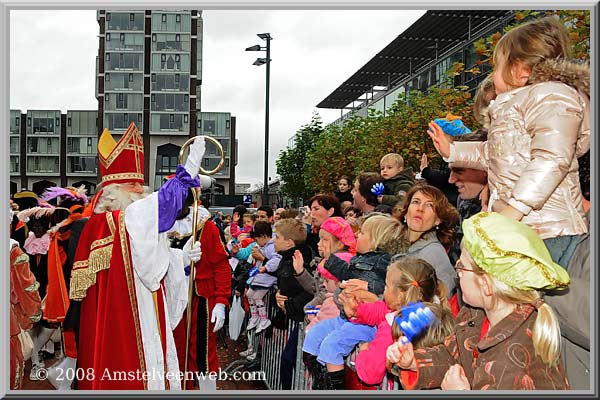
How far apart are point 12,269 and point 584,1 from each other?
14.2 feet

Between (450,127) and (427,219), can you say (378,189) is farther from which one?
(450,127)

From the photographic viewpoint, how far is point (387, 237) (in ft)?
15.1

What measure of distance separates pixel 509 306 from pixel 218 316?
411 centimetres

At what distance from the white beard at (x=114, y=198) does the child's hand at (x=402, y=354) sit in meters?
3.07

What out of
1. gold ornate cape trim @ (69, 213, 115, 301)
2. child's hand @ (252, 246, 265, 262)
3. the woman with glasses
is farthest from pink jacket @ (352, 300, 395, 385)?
child's hand @ (252, 246, 265, 262)

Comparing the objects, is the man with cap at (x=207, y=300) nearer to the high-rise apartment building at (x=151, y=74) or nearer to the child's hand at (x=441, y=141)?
the child's hand at (x=441, y=141)

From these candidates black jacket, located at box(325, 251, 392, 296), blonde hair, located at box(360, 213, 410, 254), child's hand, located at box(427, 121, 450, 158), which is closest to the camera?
child's hand, located at box(427, 121, 450, 158)

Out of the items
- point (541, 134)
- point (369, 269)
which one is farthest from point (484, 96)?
point (369, 269)

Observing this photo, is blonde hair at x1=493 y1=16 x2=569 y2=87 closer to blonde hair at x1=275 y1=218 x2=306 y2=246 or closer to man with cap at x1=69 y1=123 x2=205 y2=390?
man with cap at x1=69 y1=123 x2=205 y2=390

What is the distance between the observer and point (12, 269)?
5258 millimetres

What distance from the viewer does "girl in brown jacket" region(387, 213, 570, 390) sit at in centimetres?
264

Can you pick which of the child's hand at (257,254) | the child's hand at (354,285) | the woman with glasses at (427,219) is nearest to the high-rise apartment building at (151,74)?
the child's hand at (257,254)

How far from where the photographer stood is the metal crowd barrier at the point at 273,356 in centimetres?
592

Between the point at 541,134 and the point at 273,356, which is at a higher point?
the point at 541,134
